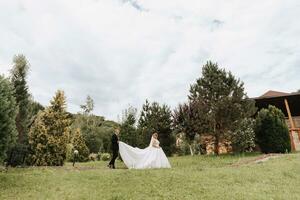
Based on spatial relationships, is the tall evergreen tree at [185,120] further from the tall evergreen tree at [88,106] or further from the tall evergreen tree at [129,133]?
the tall evergreen tree at [88,106]

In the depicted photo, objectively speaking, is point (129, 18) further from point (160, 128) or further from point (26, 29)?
point (160, 128)

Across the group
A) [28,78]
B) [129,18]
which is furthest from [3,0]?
[28,78]

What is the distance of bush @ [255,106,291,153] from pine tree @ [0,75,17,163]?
1398cm

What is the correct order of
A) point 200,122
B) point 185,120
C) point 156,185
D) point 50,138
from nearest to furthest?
point 156,185
point 50,138
point 200,122
point 185,120

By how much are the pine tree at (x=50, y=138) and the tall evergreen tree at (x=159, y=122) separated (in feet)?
18.7

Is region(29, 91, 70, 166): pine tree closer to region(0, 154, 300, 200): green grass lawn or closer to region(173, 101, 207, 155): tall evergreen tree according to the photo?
region(0, 154, 300, 200): green grass lawn

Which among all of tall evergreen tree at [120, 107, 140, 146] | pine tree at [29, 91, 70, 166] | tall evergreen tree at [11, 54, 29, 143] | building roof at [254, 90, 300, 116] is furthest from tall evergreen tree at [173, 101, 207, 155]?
tall evergreen tree at [11, 54, 29, 143]

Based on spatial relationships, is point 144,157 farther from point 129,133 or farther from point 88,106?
point 88,106

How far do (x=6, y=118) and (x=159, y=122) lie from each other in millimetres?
13004

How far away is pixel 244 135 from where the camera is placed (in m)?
17.9

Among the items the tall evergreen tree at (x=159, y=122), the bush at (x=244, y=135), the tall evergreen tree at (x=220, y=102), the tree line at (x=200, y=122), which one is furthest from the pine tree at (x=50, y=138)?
the bush at (x=244, y=135)

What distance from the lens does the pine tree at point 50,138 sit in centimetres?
1566

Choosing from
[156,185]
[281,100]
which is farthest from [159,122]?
[156,185]

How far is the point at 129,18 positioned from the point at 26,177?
694cm
